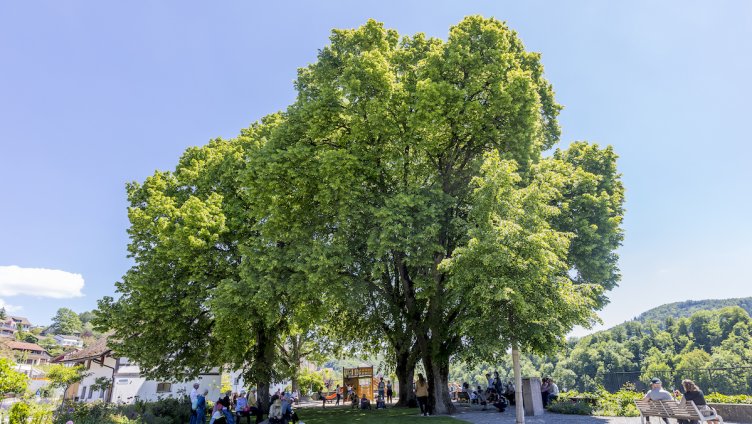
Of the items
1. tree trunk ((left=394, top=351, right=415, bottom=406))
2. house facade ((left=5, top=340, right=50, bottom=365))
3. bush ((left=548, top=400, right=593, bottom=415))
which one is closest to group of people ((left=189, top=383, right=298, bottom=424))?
tree trunk ((left=394, top=351, right=415, bottom=406))

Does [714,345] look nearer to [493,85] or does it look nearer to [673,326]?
[673,326]

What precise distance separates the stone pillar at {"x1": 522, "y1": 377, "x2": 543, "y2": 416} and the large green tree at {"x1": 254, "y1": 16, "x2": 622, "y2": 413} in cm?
303

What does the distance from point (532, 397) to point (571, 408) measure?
1.94m

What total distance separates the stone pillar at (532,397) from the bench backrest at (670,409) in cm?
535

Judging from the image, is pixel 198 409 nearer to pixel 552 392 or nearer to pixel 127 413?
pixel 127 413

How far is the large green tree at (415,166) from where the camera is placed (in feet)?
52.7

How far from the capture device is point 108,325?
72.3 feet

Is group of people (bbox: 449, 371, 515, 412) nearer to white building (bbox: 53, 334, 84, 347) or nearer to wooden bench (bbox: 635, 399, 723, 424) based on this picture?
wooden bench (bbox: 635, 399, 723, 424)

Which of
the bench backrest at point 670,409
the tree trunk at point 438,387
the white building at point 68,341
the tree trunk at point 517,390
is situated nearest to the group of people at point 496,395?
the tree trunk at point 438,387

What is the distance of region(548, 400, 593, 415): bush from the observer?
55.2 ft

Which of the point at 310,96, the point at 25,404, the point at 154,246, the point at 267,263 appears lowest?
the point at 25,404

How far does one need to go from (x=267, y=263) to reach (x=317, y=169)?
437cm

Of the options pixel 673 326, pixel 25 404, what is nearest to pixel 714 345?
pixel 673 326

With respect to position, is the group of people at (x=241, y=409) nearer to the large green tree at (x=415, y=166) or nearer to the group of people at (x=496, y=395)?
the large green tree at (x=415, y=166)
